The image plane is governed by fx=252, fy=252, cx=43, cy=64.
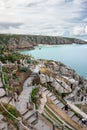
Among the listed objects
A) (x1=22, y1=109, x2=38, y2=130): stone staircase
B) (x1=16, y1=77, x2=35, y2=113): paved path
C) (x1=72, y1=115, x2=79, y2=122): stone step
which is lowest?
(x1=72, y1=115, x2=79, y2=122): stone step

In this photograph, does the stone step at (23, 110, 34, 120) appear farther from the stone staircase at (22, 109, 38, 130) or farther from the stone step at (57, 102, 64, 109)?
the stone step at (57, 102, 64, 109)

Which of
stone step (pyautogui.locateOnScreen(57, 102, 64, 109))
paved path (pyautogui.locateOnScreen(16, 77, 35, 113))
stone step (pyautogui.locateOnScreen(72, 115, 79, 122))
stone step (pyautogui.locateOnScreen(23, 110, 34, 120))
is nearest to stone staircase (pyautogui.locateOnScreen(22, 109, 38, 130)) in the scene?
stone step (pyautogui.locateOnScreen(23, 110, 34, 120))

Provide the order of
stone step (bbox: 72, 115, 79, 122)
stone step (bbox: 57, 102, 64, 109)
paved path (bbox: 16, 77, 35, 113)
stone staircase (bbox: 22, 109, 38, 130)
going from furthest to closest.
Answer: stone step (bbox: 57, 102, 64, 109)
stone step (bbox: 72, 115, 79, 122)
paved path (bbox: 16, 77, 35, 113)
stone staircase (bbox: 22, 109, 38, 130)

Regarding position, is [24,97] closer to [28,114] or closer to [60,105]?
[28,114]

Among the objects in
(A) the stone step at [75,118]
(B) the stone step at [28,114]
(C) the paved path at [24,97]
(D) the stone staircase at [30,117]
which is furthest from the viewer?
(A) the stone step at [75,118]

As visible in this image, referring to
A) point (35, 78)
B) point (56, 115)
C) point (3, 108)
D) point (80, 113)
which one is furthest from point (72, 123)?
point (35, 78)

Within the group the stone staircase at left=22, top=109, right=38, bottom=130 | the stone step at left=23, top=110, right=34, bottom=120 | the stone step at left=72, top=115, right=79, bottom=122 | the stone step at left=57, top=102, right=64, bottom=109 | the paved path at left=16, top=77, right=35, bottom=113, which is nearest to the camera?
the stone staircase at left=22, top=109, right=38, bottom=130

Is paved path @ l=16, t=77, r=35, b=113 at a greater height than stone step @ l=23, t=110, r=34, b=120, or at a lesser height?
greater

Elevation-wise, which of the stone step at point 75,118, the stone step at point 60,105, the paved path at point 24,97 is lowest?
the stone step at point 75,118

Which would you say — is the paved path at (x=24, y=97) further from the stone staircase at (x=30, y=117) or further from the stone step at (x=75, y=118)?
the stone step at (x=75, y=118)

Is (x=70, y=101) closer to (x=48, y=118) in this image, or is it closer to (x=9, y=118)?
(x=48, y=118)

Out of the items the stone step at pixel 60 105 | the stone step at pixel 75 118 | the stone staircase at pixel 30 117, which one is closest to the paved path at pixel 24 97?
the stone staircase at pixel 30 117
